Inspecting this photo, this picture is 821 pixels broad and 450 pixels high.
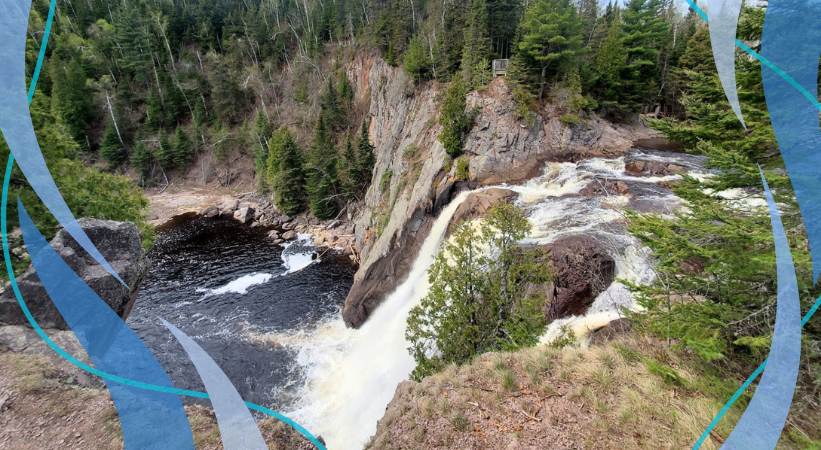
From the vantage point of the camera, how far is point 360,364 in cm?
1669

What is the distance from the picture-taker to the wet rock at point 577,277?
1150 cm

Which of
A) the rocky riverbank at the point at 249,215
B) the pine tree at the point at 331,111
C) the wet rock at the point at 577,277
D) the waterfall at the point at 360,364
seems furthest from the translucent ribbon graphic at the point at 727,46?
the pine tree at the point at 331,111

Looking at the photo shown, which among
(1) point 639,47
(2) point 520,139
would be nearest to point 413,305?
(2) point 520,139

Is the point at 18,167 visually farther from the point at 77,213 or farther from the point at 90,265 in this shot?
the point at 90,265

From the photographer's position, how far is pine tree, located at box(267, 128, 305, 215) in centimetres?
3575

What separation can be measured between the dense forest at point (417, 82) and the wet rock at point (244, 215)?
349 cm

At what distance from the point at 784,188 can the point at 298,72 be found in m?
58.9

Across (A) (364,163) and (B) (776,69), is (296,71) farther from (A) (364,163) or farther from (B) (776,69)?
(B) (776,69)

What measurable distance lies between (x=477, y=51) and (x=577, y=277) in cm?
2122

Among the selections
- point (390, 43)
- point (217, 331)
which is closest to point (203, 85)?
point (390, 43)

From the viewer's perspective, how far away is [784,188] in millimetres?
4801
